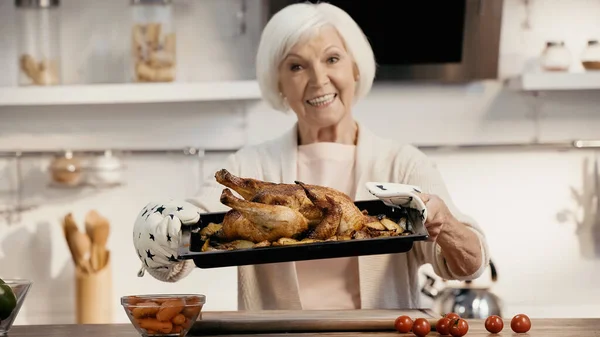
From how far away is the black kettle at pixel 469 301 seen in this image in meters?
2.78

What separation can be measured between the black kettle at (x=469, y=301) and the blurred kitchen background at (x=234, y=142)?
35cm

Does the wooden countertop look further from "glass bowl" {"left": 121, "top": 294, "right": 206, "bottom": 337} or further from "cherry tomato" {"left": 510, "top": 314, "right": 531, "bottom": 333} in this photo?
"glass bowl" {"left": 121, "top": 294, "right": 206, "bottom": 337}

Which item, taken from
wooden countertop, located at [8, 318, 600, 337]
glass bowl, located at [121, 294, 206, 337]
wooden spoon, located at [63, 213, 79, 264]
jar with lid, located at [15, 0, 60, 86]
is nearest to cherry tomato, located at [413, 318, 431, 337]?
wooden countertop, located at [8, 318, 600, 337]

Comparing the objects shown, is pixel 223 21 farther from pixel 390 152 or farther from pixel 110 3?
pixel 390 152

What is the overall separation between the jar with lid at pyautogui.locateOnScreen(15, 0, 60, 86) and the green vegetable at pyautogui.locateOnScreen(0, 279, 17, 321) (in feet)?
5.31

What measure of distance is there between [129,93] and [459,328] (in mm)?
1798

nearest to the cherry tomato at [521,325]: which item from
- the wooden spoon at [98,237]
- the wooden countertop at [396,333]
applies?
the wooden countertop at [396,333]

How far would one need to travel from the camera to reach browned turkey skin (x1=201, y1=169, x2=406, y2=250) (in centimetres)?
146

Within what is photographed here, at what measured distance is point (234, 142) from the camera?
3193mm

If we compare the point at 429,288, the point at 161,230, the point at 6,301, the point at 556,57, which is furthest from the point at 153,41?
the point at 6,301

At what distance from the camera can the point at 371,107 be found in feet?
10.5

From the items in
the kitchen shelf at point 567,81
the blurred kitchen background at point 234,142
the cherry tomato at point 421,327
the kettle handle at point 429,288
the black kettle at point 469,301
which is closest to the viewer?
the cherry tomato at point 421,327

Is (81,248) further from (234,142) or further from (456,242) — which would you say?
(456,242)

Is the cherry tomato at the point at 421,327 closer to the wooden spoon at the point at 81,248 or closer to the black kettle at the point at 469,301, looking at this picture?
the black kettle at the point at 469,301
